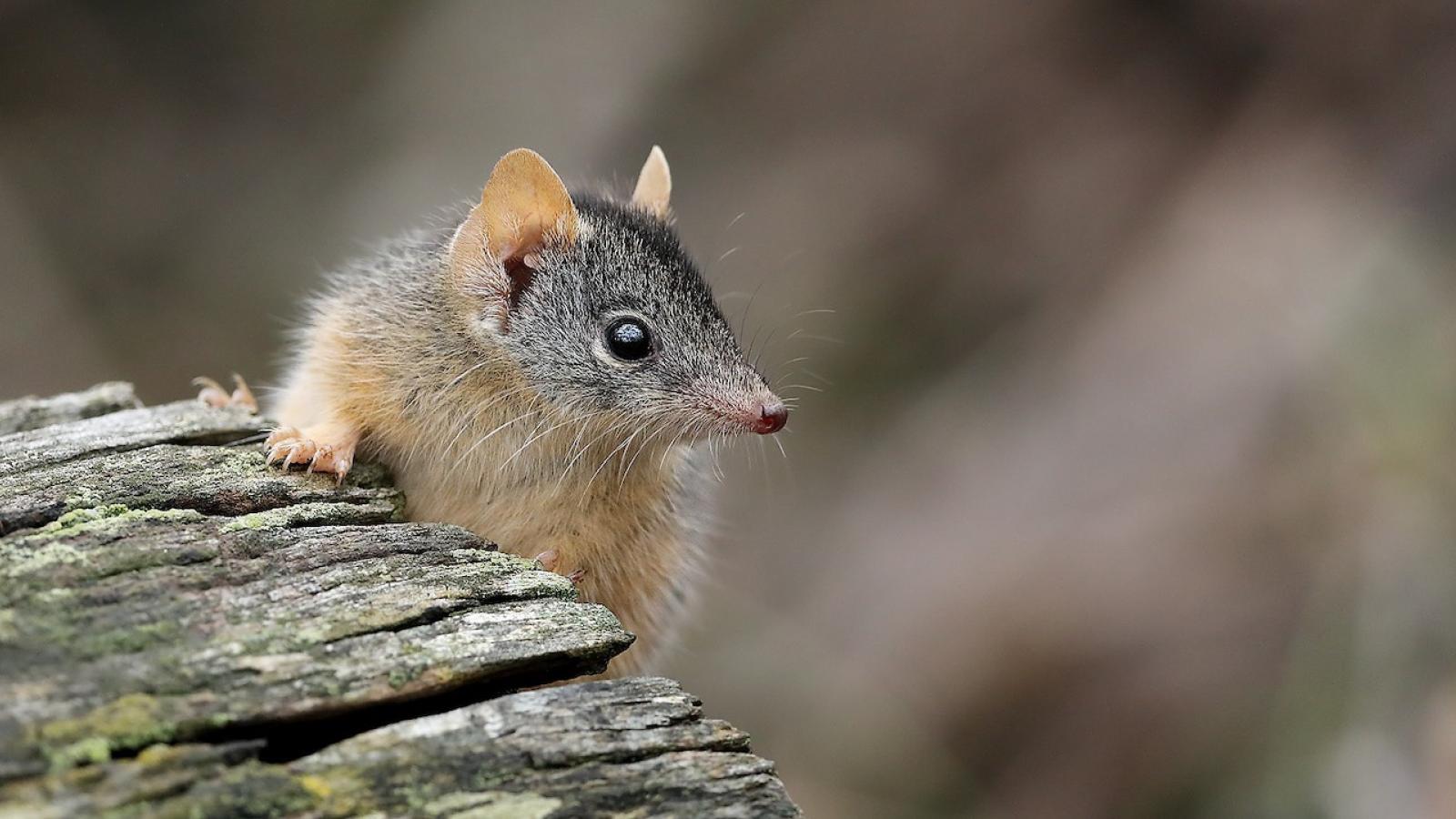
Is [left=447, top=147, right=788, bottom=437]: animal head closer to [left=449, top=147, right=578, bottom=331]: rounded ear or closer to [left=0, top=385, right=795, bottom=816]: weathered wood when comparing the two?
[left=449, top=147, right=578, bottom=331]: rounded ear

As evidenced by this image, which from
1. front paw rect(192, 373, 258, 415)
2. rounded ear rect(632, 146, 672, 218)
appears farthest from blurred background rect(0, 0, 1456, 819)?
rounded ear rect(632, 146, 672, 218)

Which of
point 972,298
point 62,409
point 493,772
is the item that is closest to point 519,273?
point 62,409

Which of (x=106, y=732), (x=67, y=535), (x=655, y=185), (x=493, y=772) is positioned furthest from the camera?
(x=655, y=185)

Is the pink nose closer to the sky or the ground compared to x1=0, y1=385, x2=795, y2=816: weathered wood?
closer to the sky

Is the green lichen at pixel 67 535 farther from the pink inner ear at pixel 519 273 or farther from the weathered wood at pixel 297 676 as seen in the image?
the pink inner ear at pixel 519 273

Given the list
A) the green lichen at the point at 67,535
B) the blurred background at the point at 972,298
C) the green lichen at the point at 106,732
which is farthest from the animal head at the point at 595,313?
the blurred background at the point at 972,298

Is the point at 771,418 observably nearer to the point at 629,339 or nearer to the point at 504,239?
the point at 629,339

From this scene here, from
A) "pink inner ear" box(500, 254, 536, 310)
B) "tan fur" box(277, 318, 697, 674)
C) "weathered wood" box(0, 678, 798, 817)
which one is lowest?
"weathered wood" box(0, 678, 798, 817)
